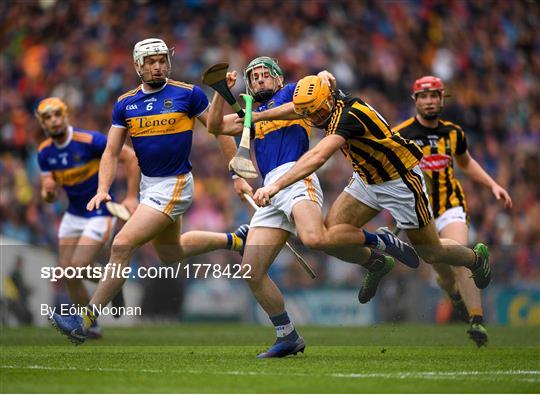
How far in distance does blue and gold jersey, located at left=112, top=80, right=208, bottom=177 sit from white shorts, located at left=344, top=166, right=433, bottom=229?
1.49 metres

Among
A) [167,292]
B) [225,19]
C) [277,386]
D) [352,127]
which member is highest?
[225,19]

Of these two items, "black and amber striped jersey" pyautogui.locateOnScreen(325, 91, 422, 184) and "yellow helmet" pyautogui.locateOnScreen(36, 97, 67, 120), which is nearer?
"black and amber striped jersey" pyautogui.locateOnScreen(325, 91, 422, 184)

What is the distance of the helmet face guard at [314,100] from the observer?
8.37m

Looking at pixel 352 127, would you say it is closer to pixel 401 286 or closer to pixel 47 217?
pixel 401 286

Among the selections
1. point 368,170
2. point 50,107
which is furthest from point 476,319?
point 50,107

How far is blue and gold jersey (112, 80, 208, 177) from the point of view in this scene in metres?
9.36

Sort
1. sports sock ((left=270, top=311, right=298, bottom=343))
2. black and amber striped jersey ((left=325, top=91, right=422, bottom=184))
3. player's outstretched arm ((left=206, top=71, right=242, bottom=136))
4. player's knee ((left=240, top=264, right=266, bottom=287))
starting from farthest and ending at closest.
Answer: player's outstretched arm ((left=206, top=71, right=242, bottom=136)) < sports sock ((left=270, top=311, right=298, bottom=343)) < player's knee ((left=240, top=264, right=266, bottom=287)) < black and amber striped jersey ((left=325, top=91, right=422, bottom=184))

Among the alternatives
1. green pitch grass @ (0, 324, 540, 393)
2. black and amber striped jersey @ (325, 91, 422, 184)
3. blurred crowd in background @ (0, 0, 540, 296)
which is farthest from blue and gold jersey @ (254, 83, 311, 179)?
blurred crowd in background @ (0, 0, 540, 296)

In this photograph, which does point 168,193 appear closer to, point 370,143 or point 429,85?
point 370,143

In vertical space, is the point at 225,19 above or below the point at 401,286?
above

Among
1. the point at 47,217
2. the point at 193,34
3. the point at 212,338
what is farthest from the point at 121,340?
the point at 193,34

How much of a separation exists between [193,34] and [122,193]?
12.2 feet

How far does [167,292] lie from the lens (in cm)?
1447

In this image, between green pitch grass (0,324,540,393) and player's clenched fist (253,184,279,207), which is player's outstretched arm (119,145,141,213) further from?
player's clenched fist (253,184,279,207)
